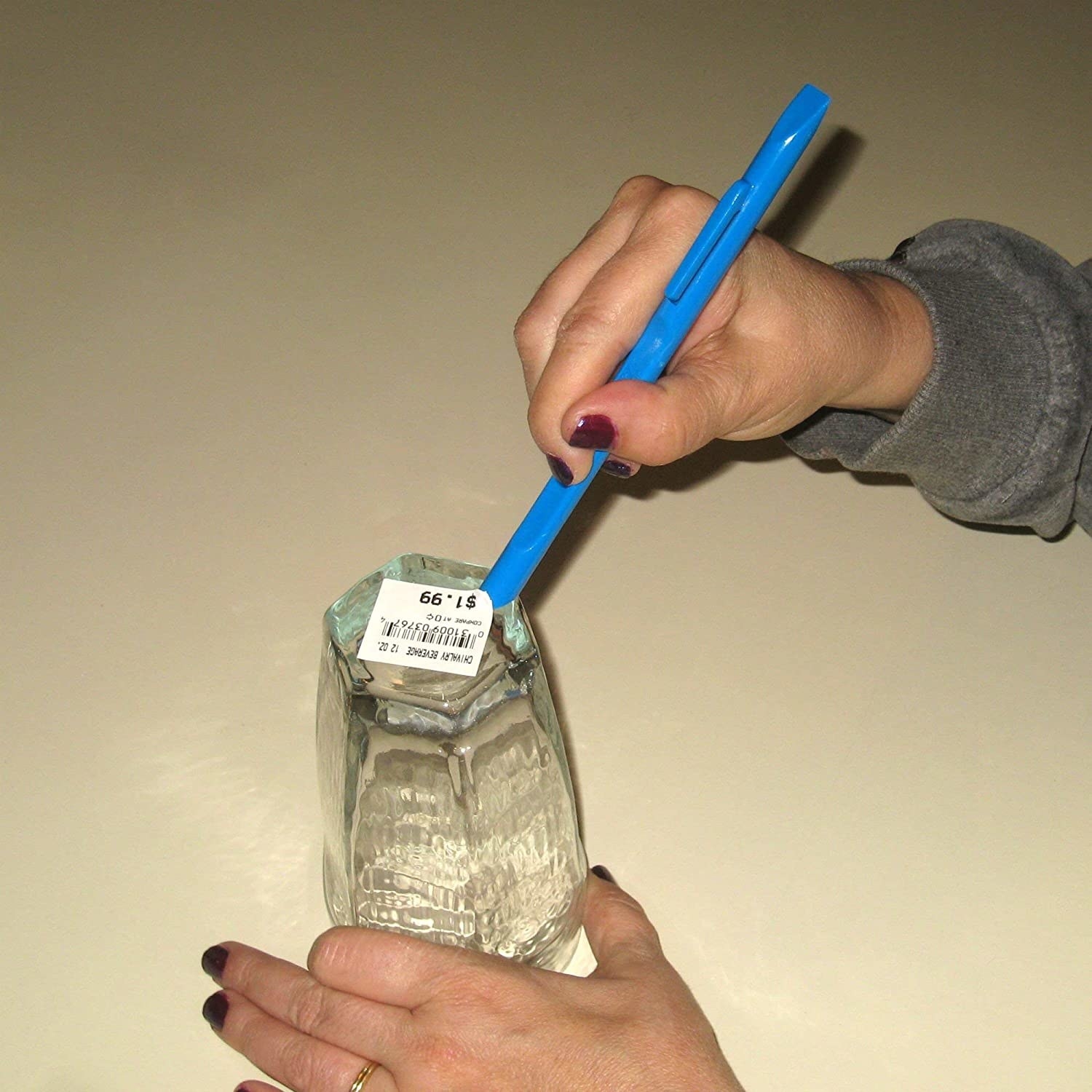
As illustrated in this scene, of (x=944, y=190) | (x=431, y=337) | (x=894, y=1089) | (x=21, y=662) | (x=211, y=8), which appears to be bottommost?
(x=894, y=1089)

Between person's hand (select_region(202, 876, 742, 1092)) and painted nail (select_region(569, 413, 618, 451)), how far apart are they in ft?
0.56

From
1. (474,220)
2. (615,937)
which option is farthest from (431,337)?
(615,937)

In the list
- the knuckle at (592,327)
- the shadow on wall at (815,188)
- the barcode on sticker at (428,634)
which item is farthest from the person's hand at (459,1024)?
the shadow on wall at (815,188)

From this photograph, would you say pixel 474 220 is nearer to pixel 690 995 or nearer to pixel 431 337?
pixel 431 337

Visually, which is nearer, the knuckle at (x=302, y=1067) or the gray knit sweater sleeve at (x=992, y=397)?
the knuckle at (x=302, y=1067)

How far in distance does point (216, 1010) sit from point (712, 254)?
0.30m

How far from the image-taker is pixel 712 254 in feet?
1.34

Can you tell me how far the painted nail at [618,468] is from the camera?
0.45m

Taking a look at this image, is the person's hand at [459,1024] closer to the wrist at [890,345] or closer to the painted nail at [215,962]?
the painted nail at [215,962]

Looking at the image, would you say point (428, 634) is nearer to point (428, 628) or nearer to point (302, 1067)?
point (428, 628)

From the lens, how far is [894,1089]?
16.3 inches

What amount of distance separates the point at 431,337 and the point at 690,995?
364 millimetres

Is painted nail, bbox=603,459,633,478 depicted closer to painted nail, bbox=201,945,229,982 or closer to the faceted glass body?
the faceted glass body

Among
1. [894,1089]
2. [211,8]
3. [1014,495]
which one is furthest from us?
[211,8]
